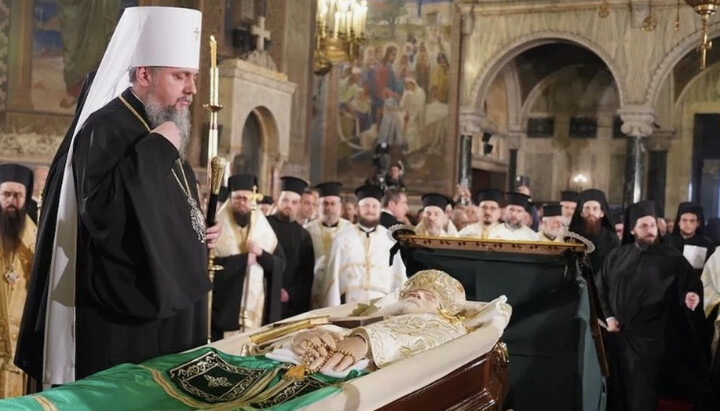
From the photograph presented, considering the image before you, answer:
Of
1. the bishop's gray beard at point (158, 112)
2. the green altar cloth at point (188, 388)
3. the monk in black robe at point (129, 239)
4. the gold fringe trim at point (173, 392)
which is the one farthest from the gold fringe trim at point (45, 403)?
the bishop's gray beard at point (158, 112)

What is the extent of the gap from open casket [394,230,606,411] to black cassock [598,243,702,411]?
1.30 m

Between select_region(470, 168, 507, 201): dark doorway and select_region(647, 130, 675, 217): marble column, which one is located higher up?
select_region(647, 130, 675, 217): marble column

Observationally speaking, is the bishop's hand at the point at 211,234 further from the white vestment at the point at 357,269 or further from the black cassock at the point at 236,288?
the white vestment at the point at 357,269

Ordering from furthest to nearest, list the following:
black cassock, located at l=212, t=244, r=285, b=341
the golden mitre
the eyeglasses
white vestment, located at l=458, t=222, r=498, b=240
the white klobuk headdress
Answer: white vestment, located at l=458, t=222, r=498, b=240
black cassock, located at l=212, t=244, r=285, b=341
the eyeglasses
the golden mitre
the white klobuk headdress

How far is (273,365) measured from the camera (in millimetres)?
3559

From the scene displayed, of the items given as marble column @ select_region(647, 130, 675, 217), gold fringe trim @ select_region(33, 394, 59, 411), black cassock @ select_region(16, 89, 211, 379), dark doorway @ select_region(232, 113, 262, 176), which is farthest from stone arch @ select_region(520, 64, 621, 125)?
gold fringe trim @ select_region(33, 394, 59, 411)

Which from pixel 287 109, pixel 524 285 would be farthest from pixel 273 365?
pixel 287 109

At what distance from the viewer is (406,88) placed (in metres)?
20.0

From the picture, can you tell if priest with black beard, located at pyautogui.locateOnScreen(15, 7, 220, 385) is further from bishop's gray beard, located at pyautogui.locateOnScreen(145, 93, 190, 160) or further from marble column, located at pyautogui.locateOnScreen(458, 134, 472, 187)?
marble column, located at pyautogui.locateOnScreen(458, 134, 472, 187)

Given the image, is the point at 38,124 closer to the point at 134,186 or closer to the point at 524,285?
the point at 524,285

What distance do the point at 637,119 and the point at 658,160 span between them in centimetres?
569

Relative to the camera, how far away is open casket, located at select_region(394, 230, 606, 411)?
5152 millimetres

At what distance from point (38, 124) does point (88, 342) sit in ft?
33.8

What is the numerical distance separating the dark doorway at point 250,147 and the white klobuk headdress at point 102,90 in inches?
462
